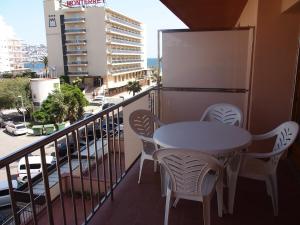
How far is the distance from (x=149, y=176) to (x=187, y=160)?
1253 millimetres

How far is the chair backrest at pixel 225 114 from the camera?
264cm

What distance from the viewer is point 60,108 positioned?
2194cm

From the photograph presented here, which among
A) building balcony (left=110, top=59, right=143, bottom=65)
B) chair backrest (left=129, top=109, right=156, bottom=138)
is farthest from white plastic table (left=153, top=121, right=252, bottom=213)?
building balcony (left=110, top=59, right=143, bottom=65)

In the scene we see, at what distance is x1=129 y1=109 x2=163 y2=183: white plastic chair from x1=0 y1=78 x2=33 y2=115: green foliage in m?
25.7

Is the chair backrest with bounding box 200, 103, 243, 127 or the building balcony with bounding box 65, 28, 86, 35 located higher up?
the building balcony with bounding box 65, 28, 86, 35

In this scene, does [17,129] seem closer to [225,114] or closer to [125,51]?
[225,114]

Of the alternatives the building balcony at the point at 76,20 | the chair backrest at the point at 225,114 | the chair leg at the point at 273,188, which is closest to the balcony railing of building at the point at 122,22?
the building balcony at the point at 76,20

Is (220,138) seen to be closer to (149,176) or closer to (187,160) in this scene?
(187,160)

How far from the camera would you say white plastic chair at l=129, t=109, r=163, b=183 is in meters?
2.38

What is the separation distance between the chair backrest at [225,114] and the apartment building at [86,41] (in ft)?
110

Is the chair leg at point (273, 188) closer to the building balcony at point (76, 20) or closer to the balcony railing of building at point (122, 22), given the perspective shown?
the balcony railing of building at point (122, 22)

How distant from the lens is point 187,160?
56.8 inches

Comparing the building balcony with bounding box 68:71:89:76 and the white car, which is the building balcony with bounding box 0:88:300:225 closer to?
the white car

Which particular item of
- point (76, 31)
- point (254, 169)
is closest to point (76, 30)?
point (76, 31)
